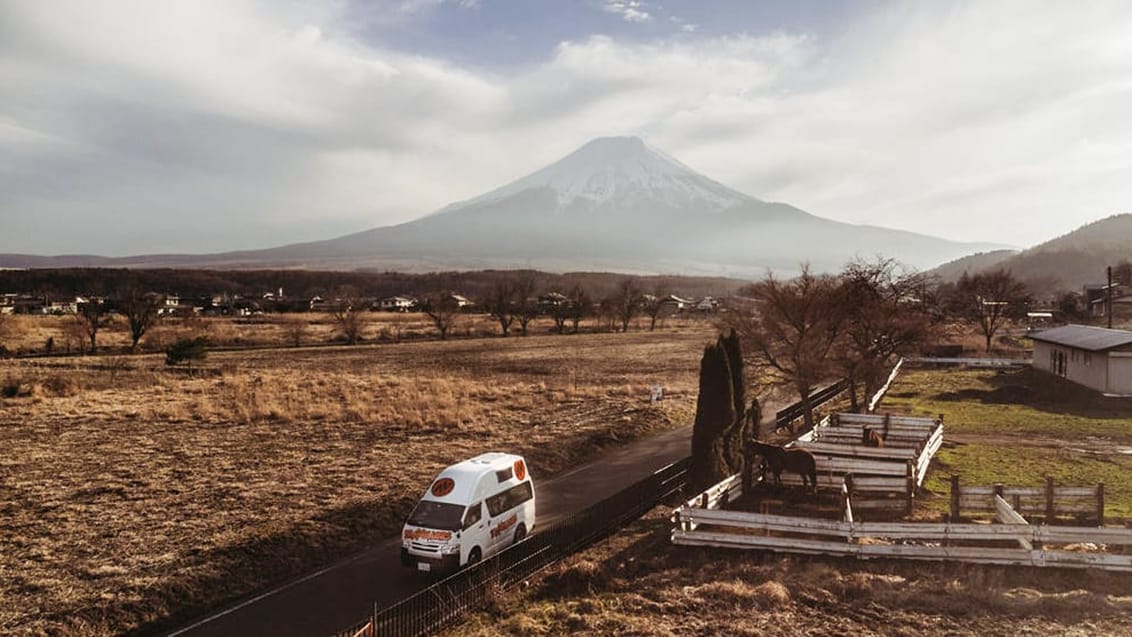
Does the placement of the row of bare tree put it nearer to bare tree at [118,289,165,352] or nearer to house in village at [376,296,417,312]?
bare tree at [118,289,165,352]

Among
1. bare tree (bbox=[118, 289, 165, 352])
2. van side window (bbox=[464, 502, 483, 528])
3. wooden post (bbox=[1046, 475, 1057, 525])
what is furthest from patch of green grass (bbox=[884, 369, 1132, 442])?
bare tree (bbox=[118, 289, 165, 352])

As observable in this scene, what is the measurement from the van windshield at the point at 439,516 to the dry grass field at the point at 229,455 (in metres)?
2.91

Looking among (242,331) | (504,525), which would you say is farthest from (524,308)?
(504,525)

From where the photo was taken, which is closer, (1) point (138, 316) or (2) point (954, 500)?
(2) point (954, 500)

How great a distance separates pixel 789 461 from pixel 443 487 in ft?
33.8

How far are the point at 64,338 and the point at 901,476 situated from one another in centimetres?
7774

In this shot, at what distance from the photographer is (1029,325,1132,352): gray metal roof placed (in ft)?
116

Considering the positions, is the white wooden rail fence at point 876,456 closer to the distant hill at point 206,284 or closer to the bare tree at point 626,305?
the bare tree at point 626,305

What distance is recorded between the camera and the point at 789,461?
19562 millimetres

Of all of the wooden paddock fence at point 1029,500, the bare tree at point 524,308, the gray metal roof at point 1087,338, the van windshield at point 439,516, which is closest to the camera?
the van windshield at point 439,516

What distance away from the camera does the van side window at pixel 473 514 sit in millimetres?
14102

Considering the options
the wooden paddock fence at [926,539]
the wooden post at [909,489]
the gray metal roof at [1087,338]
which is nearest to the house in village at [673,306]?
the gray metal roof at [1087,338]

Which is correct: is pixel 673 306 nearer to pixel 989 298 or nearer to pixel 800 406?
pixel 989 298

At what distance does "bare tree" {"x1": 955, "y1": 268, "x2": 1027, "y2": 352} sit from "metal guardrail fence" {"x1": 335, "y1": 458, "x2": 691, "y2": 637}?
57580 millimetres
